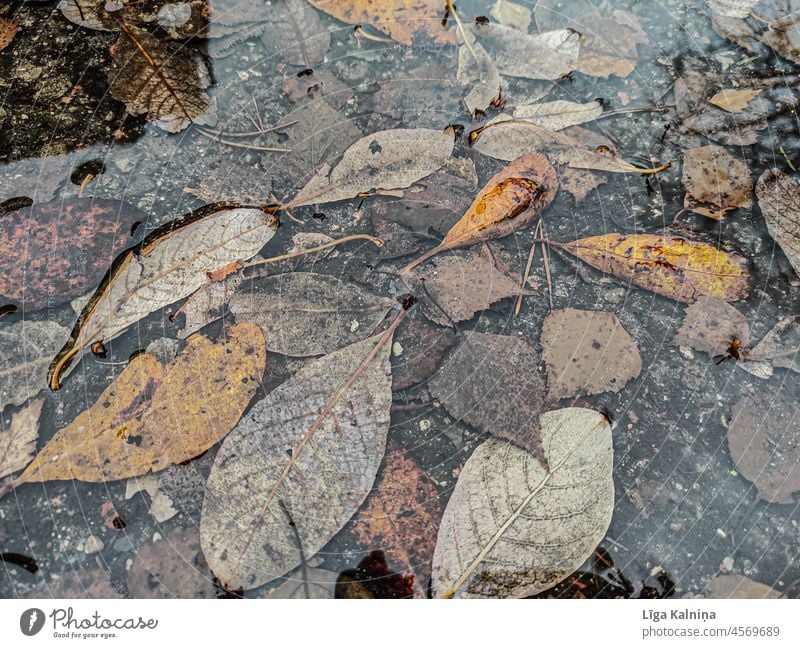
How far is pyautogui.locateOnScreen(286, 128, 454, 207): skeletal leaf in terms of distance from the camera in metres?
0.99

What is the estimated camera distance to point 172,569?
0.79 metres

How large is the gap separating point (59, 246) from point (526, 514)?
0.79 meters

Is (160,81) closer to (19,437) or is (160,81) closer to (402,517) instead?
(19,437)

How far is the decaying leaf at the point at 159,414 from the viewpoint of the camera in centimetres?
83

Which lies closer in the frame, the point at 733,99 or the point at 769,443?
the point at 769,443

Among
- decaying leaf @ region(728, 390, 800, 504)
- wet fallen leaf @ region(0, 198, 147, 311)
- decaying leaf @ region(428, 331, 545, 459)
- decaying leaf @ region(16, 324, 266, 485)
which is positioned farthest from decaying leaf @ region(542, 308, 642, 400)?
wet fallen leaf @ region(0, 198, 147, 311)

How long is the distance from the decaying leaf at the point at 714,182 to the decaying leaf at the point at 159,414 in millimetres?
703

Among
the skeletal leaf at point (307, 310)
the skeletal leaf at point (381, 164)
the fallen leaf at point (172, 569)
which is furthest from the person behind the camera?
the skeletal leaf at point (381, 164)

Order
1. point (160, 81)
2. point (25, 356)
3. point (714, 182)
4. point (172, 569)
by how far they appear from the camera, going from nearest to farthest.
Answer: point (172, 569), point (25, 356), point (714, 182), point (160, 81)

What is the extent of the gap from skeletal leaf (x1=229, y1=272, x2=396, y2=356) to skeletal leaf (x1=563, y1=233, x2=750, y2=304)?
32cm

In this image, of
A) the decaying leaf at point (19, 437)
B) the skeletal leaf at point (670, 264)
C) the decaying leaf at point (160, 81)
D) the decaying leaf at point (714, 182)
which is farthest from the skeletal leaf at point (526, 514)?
the decaying leaf at point (160, 81)

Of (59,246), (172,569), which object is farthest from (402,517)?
(59,246)

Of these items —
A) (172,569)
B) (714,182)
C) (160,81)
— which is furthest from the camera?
(160,81)

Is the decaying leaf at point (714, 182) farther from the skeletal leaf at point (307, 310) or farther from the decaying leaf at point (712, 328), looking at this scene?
the skeletal leaf at point (307, 310)
